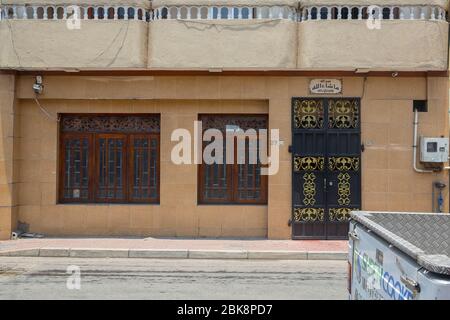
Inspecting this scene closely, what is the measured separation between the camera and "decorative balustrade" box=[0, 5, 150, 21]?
10719mm

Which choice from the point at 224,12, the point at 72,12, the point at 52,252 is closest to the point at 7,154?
the point at 52,252

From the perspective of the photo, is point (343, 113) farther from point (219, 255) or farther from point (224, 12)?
point (219, 255)

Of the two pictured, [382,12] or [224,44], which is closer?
[224,44]

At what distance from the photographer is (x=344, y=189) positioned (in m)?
11.1

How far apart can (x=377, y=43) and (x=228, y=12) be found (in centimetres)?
327

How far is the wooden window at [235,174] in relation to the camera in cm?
1134

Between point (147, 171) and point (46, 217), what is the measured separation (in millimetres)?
2545

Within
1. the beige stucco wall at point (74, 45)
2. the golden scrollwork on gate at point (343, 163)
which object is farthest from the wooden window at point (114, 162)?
the golden scrollwork on gate at point (343, 163)

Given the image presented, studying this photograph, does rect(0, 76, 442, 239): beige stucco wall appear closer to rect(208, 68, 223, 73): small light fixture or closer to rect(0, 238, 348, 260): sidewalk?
rect(208, 68, 223, 73): small light fixture

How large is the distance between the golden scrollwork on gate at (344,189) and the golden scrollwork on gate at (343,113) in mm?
1131

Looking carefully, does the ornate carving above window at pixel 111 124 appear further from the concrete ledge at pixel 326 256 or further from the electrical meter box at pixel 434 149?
the electrical meter box at pixel 434 149

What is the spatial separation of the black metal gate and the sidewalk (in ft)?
1.53

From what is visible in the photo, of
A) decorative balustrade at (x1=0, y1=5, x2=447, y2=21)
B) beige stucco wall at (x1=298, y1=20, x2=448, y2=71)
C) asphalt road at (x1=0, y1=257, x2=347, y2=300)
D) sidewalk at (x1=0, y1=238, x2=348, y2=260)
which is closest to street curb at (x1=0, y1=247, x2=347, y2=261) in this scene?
sidewalk at (x1=0, y1=238, x2=348, y2=260)
